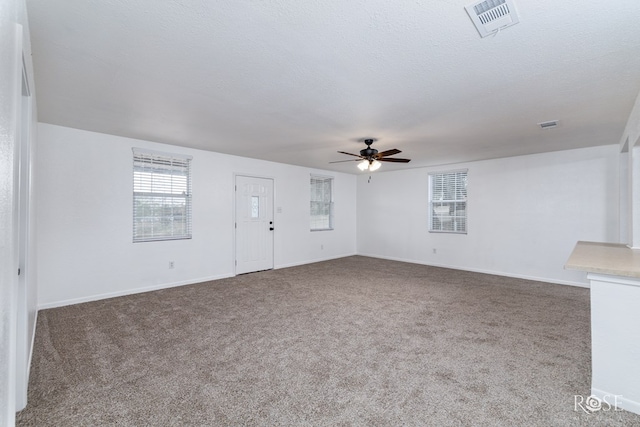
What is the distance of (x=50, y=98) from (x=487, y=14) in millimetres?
3805

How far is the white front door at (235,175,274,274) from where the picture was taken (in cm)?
584

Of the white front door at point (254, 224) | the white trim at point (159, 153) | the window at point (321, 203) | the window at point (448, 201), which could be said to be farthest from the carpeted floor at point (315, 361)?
the window at point (321, 203)

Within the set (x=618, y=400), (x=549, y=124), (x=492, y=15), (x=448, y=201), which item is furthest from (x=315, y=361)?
(x=448, y=201)

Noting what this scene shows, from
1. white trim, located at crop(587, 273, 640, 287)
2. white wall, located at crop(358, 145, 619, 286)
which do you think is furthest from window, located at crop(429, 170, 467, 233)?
white trim, located at crop(587, 273, 640, 287)

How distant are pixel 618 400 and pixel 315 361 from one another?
208cm

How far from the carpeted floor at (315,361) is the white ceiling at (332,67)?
2311 mm

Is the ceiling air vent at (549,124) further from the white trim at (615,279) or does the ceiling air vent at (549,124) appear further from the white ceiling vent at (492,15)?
the white ceiling vent at (492,15)

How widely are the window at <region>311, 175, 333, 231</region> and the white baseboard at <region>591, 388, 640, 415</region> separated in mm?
5745

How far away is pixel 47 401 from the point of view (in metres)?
2.00

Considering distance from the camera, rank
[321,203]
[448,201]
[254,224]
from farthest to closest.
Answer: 1. [321,203]
2. [448,201]
3. [254,224]

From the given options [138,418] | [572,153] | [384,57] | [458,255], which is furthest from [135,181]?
[572,153]

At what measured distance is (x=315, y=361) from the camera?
2510mm

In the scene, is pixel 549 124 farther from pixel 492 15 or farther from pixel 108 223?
pixel 108 223

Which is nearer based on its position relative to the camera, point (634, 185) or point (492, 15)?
point (492, 15)
